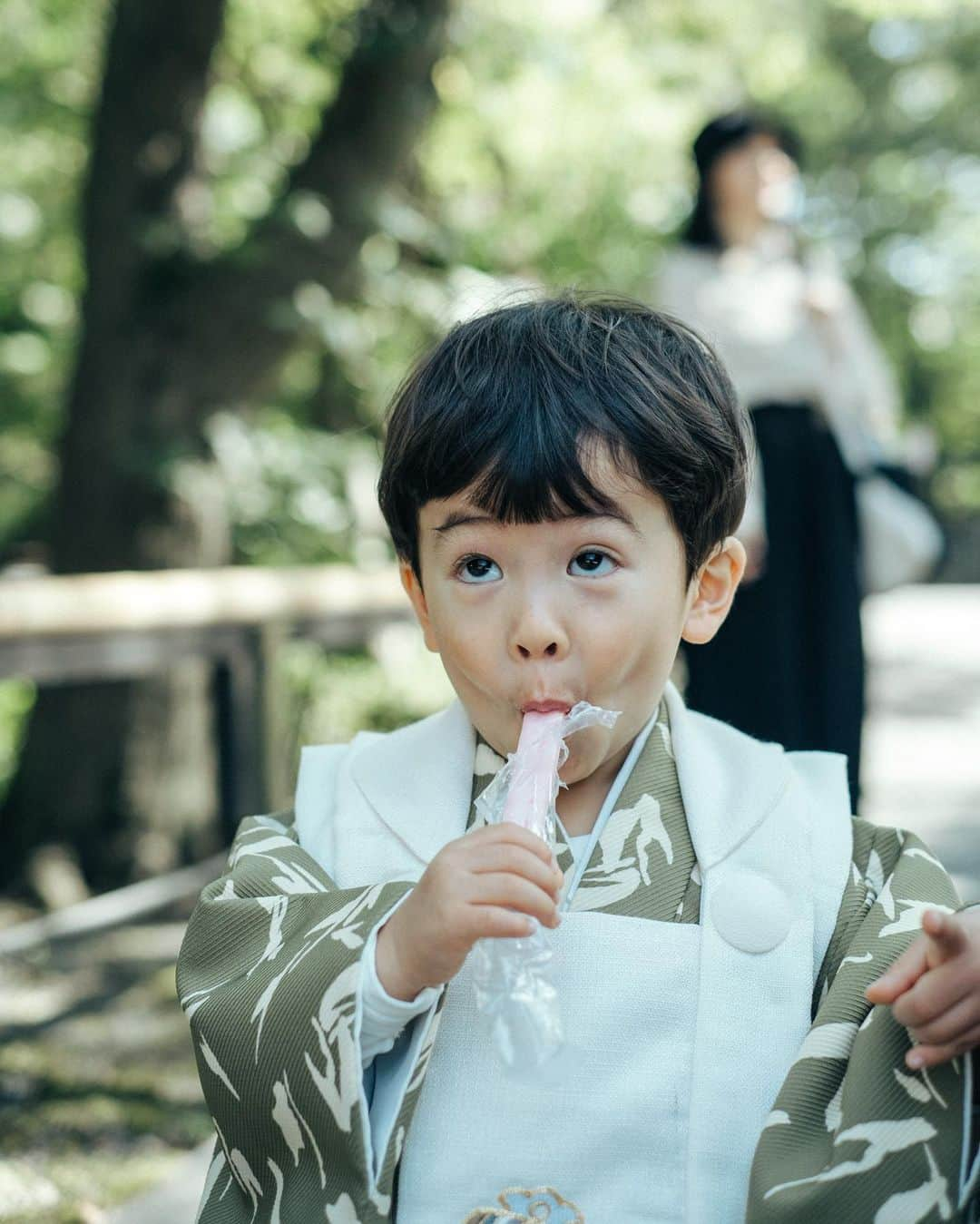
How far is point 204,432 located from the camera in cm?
508

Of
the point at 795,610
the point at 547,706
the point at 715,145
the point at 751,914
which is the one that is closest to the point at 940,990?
the point at 751,914

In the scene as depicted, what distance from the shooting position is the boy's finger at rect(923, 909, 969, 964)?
1.26m

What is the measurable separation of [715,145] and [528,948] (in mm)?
2779

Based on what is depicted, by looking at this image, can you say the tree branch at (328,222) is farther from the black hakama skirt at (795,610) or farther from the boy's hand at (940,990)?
the boy's hand at (940,990)

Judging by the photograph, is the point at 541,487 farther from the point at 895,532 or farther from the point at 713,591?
the point at 895,532

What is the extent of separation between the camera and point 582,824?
168 centimetres

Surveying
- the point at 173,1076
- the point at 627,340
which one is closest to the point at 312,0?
the point at 173,1076

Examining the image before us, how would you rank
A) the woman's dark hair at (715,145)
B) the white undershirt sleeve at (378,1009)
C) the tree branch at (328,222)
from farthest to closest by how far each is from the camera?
the tree branch at (328,222)
the woman's dark hair at (715,145)
the white undershirt sleeve at (378,1009)

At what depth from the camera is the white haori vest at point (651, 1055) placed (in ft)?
4.73

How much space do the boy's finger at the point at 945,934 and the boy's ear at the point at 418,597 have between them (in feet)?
2.15

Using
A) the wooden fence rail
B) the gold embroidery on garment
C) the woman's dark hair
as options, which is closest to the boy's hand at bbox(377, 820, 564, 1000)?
the gold embroidery on garment

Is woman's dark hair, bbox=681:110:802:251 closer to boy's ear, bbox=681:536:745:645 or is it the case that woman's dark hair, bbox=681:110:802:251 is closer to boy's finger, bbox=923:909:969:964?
boy's ear, bbox=681:536:745:645

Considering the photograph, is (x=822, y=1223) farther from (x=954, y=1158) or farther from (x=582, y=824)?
(x=582, y=824)

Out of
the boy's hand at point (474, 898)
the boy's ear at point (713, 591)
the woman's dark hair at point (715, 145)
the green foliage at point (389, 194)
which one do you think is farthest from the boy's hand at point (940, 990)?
the green foliage at point (389, 194)
